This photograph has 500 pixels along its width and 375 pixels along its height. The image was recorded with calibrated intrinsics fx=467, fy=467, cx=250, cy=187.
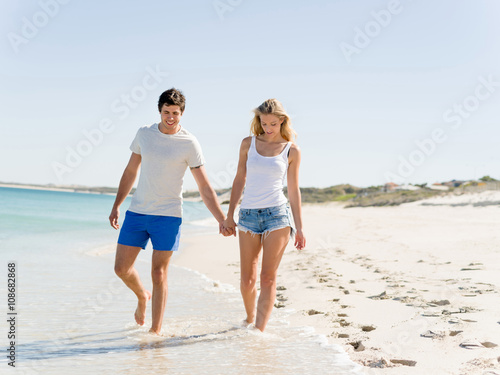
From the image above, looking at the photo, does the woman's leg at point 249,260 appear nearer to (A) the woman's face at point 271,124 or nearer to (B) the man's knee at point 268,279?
(B) the man's knee at point 268,279

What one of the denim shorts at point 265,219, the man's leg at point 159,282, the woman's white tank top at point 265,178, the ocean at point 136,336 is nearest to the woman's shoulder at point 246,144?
the woman's white tank top at point 265,178

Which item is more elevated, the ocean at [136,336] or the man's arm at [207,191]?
the man's arm at [207,191]

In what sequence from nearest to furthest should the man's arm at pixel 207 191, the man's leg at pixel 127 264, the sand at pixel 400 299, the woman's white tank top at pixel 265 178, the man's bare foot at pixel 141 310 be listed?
the sand at pixel 400 299
the woman's white tank top at pixel 265 178
the man's leg at pixel 127 264
the man's arm at pixel 207 191
the man's bare foot at pixel 141 310

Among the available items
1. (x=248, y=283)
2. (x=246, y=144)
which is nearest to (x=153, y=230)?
(x=248, y=283)

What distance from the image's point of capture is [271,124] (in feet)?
13.0

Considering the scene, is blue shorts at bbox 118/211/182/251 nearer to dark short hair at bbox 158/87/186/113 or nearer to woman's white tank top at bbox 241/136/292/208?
woman's white tank top at bbox 241/136/292/208

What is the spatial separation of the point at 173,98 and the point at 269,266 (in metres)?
1.64

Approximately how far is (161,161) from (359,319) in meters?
2.37

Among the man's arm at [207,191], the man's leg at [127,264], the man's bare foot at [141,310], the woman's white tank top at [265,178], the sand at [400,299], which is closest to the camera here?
the sand at [400,299]

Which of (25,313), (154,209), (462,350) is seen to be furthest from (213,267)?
(462,350)

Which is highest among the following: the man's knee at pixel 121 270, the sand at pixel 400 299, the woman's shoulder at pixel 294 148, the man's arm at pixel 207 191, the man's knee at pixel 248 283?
the woman's shoulder at pixel 294 148

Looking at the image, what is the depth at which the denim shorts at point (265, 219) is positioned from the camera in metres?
3.91

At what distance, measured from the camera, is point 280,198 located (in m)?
3.96

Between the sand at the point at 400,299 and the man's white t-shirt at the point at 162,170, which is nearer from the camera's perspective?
the sand at the point at 400,299
